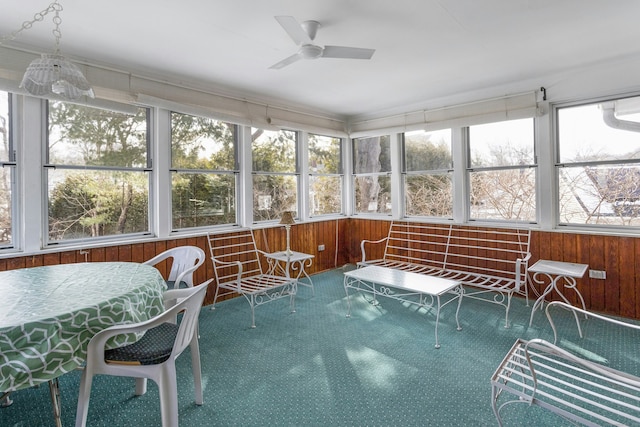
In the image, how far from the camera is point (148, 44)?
9.10 ft

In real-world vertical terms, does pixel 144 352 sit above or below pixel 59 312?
below

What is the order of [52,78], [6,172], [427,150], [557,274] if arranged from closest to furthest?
[52,78], [6,172], [557,274], [427,150]

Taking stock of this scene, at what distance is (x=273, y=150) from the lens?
15.1 feet

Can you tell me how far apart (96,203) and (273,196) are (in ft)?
6.79

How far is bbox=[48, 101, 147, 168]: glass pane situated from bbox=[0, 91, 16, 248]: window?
0.85 feet

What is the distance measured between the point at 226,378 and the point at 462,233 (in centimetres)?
328

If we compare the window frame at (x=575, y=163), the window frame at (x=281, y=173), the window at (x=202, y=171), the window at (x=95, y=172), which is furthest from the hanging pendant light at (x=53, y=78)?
the window frame at (x=575, y=163)

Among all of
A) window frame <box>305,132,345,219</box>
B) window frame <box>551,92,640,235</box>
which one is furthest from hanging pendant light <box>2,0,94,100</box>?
window frame <box>551,92,640,235</box>

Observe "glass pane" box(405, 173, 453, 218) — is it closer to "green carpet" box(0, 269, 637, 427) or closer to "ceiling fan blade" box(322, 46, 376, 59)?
"green carpet" box(0, 269, 637, 427)

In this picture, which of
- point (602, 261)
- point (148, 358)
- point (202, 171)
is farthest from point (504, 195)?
point (148, 358)

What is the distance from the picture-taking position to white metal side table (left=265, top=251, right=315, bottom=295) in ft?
13.0

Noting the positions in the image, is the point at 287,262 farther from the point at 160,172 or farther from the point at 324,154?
the point at 324,154

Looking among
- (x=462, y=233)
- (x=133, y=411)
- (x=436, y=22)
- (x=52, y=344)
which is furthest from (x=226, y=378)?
(x=462, y=233)

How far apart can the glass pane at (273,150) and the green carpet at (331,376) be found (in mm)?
1940
